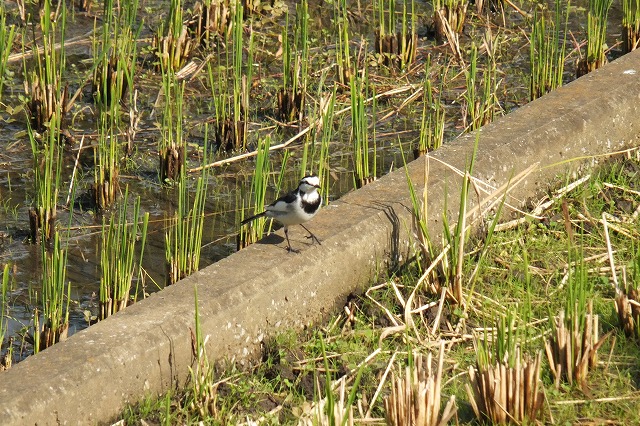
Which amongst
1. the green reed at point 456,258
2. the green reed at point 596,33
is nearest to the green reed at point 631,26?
the green reed at point 596,33

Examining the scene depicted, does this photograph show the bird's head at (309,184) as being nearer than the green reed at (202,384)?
No

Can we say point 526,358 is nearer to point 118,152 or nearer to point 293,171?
point 293,171

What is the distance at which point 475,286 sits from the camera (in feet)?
15.4

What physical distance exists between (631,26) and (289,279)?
4.10 metres

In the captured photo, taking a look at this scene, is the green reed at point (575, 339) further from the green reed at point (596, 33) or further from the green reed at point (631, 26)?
the green reed at point (631, 26)

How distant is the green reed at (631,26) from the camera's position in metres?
7.31

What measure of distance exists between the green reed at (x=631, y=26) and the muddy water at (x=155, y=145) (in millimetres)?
561

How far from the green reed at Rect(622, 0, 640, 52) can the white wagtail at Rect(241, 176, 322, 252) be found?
140 inches

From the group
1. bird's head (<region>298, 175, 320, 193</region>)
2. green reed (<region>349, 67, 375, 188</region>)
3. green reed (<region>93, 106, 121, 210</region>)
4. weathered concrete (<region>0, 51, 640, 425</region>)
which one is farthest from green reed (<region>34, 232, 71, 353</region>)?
green reed (<region>349, 67, 375, 188</region>)

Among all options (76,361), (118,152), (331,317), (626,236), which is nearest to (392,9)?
(118,152)

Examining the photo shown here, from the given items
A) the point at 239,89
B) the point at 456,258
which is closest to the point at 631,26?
the point at 239,89

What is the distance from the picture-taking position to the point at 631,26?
735cm

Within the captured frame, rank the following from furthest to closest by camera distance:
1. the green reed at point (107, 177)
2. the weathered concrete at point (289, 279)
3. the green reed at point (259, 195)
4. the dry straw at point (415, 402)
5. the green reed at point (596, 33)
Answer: the green reed at point (596, 33)
the green reed at point (107, 177)
the green reed at point (259, 195)
the weathered concrete at point (289, 279)
the dry straw at point (415, 402)

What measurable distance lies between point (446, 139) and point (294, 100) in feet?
3.01
